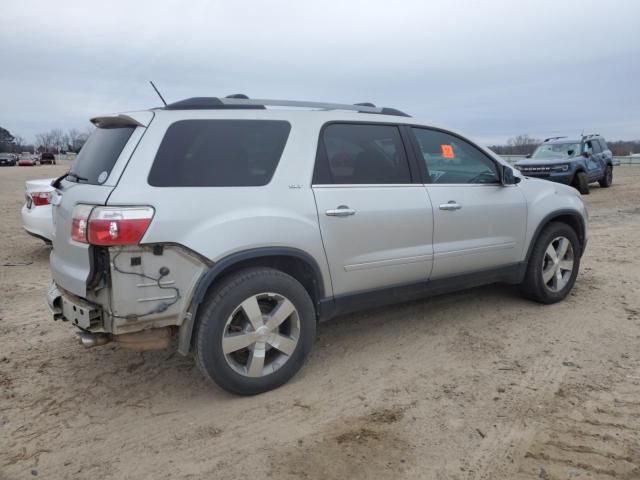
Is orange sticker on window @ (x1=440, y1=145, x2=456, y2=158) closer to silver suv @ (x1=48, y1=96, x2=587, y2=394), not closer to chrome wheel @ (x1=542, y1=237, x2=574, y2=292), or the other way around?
silver suv @ (x1=48, y1=96, x2=587, y2=394)

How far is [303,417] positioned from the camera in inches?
123

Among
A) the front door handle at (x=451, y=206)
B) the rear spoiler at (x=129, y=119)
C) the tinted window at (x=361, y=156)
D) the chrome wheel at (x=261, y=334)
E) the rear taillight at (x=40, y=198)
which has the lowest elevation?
the chrome wheel at (x=261, y=334)

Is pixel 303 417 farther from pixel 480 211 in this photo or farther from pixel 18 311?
pixel 18 311

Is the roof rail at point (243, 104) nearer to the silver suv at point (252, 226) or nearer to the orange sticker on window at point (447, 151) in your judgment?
the silver suv at point (252, 226)

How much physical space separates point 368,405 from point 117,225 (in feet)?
6.06

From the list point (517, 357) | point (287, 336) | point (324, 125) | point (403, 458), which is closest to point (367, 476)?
A: point (403, 458)

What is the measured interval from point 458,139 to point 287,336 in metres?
2.32

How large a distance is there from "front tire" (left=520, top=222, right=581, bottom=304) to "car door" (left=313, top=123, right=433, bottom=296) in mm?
1388

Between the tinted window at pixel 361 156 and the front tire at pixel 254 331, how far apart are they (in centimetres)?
81

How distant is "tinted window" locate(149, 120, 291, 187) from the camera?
10.2ft

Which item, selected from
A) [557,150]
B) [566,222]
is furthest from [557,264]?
[557,150]

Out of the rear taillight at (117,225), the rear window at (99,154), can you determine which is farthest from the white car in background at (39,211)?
the rear taillight at (117,225)

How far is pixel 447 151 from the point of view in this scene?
4.37 m

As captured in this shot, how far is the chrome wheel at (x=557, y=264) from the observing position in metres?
4.95
